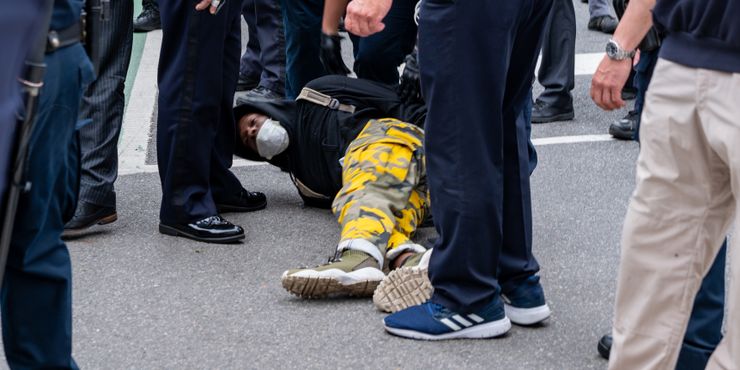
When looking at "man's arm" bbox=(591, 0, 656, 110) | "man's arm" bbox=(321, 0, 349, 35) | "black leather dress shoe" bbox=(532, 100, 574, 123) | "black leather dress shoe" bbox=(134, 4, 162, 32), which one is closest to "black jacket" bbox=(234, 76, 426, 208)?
"man's arm" bbox=(321, 0, 349, 35)

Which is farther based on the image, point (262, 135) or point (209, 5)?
point (262, 135)

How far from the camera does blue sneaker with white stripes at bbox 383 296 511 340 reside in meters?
3.41

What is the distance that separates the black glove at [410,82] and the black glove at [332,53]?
28 cm

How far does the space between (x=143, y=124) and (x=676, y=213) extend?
4.07 m

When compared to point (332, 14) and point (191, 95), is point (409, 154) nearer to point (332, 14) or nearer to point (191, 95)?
point (332, 14)

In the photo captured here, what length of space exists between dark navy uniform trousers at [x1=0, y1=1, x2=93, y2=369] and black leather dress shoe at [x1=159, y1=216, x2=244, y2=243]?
1616 mm

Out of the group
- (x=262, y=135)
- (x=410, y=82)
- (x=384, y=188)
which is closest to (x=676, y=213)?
(x=384, y=188)

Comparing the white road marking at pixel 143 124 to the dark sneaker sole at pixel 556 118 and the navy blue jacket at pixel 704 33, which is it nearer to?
the dark sneaker sole at pixel 556 118

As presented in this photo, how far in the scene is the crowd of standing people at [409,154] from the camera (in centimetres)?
237

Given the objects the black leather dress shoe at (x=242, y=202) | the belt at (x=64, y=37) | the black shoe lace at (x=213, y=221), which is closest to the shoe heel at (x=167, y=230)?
the black shoe lace at (x=213, y=221)

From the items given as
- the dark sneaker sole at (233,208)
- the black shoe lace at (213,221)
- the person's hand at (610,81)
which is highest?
the person's hand at (610,81)

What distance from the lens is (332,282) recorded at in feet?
12.2

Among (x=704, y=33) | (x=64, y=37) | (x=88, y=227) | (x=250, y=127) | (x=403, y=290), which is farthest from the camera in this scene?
(x=250, y=127)

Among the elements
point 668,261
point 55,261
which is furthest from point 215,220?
point 668,261
